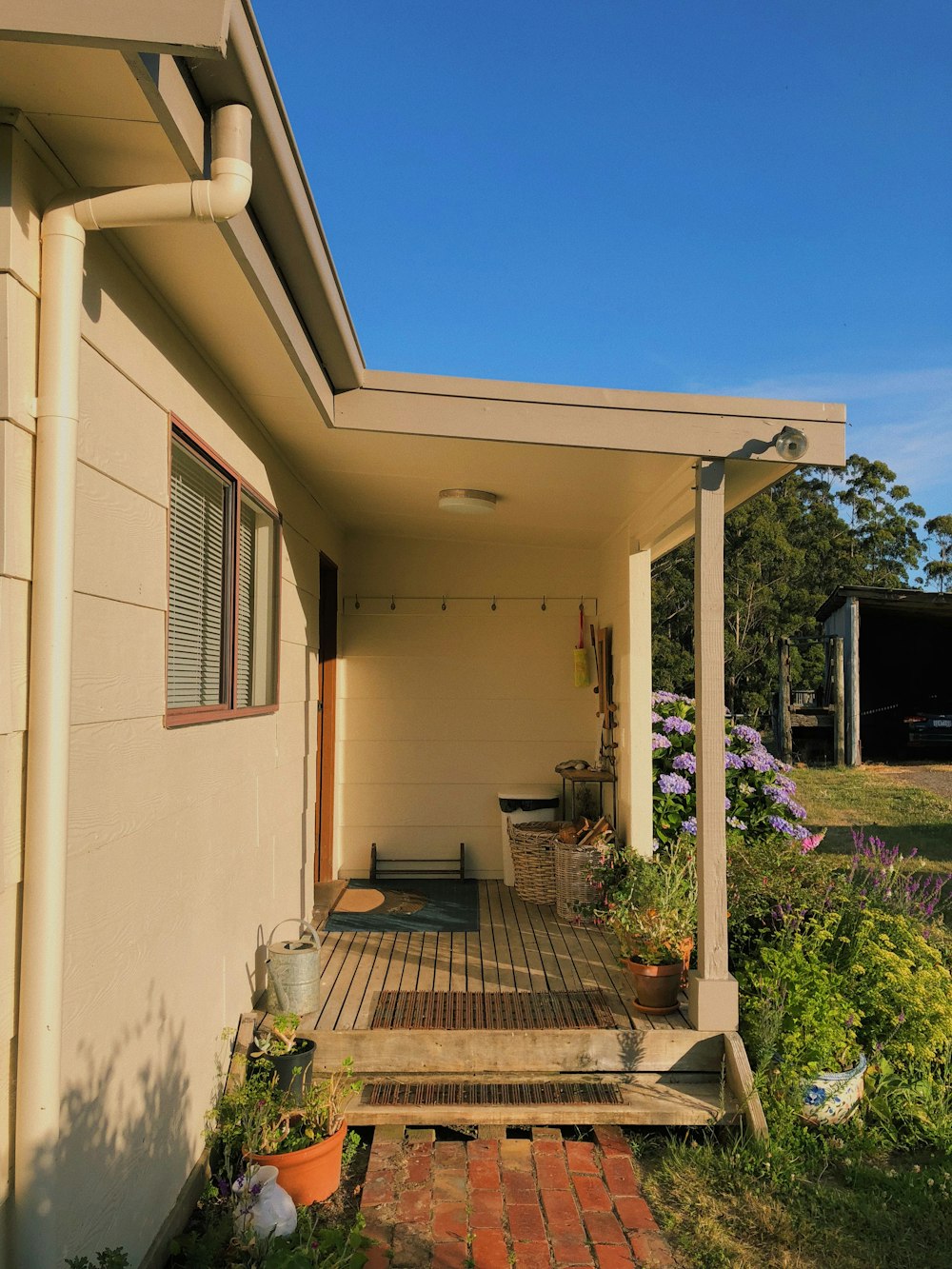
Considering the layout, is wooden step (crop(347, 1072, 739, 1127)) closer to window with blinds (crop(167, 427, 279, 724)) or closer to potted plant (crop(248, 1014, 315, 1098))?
potted plant (crop(248, 1014, 315, 1098))

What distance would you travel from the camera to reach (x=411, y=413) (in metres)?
3.46

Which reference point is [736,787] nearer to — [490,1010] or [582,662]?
[582,662]

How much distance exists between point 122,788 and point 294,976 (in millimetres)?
1580

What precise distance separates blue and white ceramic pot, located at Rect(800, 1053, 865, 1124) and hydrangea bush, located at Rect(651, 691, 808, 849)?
221cm

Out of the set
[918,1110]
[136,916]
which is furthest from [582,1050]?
[136,916]

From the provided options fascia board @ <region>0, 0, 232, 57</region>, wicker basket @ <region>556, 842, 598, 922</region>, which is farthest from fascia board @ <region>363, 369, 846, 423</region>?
wicker basket @ <region>556, 842, 598, 922</region>

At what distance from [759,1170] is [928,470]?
27.9m

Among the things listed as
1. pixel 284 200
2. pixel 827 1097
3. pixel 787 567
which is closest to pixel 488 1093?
pixel 827 1097

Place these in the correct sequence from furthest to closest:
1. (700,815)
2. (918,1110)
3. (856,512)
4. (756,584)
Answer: (856,512) < (756,584) < (700,815) < (918,1110)

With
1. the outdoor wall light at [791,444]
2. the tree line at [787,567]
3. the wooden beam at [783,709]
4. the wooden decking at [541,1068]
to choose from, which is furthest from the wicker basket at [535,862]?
the wooden beam at [783,709]

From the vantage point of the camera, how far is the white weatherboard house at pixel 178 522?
175cm

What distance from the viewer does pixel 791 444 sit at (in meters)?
3.44

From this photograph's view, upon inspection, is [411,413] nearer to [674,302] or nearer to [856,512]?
[674,302]

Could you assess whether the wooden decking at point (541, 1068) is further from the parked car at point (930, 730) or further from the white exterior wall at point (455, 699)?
the parked car at point (930, 730)
